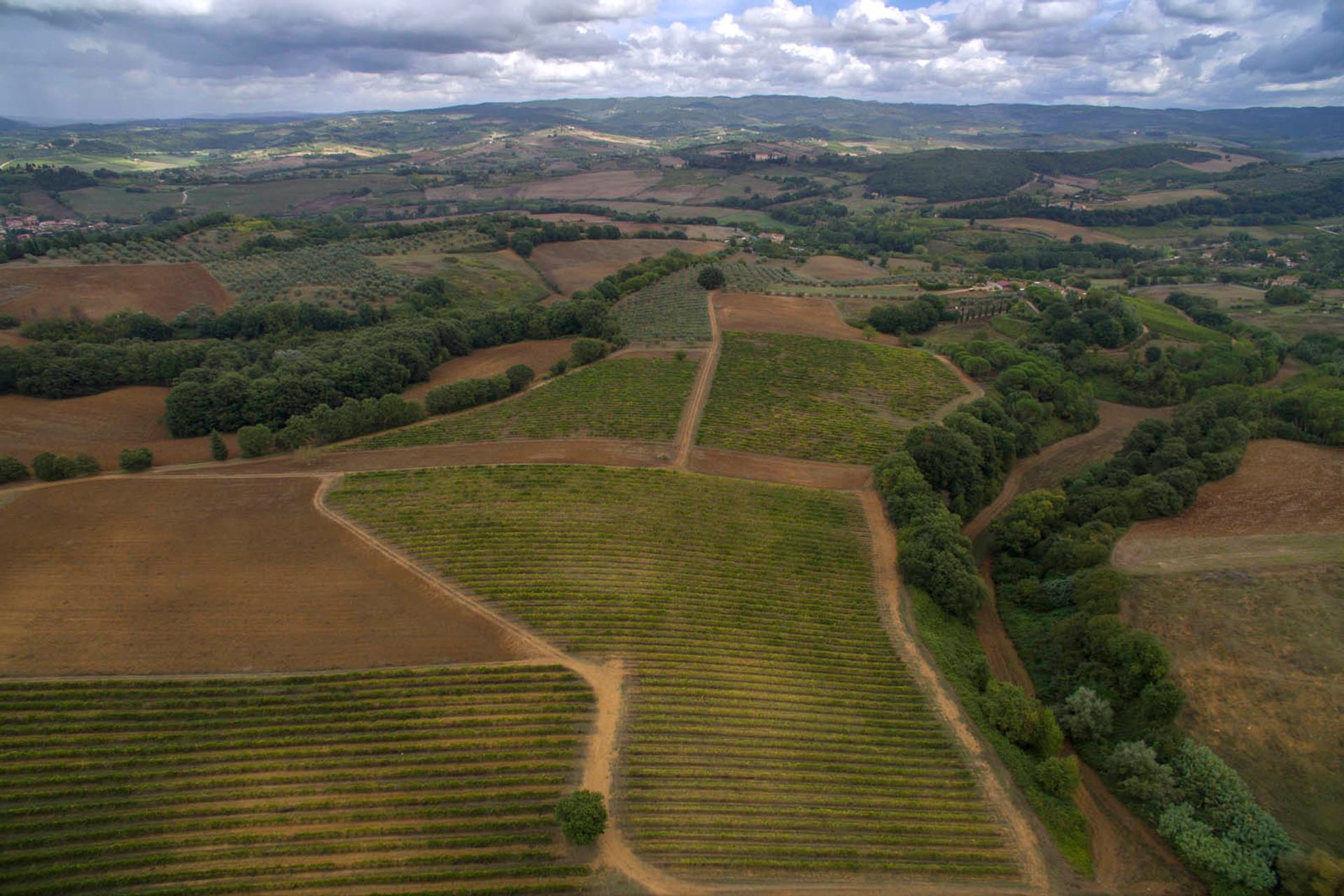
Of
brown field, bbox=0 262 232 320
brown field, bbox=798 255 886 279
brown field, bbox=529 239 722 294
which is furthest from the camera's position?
brown field, bbox=798 255 886 279

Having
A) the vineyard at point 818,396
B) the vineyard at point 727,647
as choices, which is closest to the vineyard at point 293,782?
the vineyard at point 727,647

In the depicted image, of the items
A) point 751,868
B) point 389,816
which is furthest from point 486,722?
point 751,868

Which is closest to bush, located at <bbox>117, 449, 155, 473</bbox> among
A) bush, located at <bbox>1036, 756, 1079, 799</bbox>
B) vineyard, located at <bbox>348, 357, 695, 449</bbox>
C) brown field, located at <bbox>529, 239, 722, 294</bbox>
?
vineyard, located at <bbox>348, 357, 695, 449</bbox>

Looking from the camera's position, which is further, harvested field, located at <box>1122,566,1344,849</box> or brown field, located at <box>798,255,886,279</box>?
brown field, located at <box>798,255,886,279</box>

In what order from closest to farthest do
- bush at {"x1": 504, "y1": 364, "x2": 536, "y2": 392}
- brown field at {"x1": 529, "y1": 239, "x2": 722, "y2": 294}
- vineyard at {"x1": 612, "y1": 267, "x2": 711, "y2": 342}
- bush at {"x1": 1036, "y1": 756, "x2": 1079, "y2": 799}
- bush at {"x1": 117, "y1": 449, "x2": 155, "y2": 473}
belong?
bush at {"x1": 1036, "y1": 756, "x2": 1079, "y2": 799} < bush at {"x1": 117, "y1": 449, "x2": 155, "y2": 473} < bush at {"x1": 504, "y1": 364, "x2": 536, "y2": 392} < vineyard at {"x1": 612, "y1": 267, "x2": 711, "y2": 342} < brown field at {"x1": 529, "y1": 239, "x2": 722, "y2": 294}

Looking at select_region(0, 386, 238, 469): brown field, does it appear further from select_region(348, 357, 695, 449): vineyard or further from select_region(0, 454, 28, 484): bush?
select_region(348, 357, 695, 449): vineyard

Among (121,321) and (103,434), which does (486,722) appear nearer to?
(103,434)
